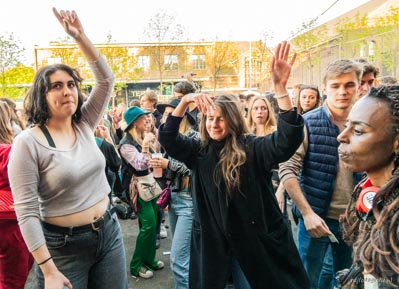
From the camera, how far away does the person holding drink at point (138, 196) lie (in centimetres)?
395

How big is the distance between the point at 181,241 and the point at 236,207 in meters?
1.06

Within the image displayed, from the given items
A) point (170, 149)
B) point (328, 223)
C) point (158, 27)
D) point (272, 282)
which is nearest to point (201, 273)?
point (272, 282)

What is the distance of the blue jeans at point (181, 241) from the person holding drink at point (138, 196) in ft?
2.66

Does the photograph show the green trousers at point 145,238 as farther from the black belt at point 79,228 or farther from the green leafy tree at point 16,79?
the green leafy tree at point 16,79

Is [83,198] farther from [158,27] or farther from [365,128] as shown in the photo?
[158,27]

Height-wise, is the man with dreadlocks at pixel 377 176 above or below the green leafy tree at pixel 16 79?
below

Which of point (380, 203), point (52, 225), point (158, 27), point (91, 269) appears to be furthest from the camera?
point (158, 27)

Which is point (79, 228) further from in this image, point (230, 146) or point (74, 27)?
point (74, 27)

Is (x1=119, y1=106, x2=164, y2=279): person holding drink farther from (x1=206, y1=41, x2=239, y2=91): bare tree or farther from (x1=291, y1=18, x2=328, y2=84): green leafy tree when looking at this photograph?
(x1=206, y1=41, x2=239, y2=91): bare tree

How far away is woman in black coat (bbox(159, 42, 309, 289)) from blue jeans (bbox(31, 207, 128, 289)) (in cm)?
53

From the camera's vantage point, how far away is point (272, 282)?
2.19m

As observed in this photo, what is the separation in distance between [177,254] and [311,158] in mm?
1411

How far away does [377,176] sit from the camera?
4.23 ft

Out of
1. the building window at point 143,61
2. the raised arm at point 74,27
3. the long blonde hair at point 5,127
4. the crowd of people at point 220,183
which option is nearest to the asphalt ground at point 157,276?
the crowd of people at point 220,183
